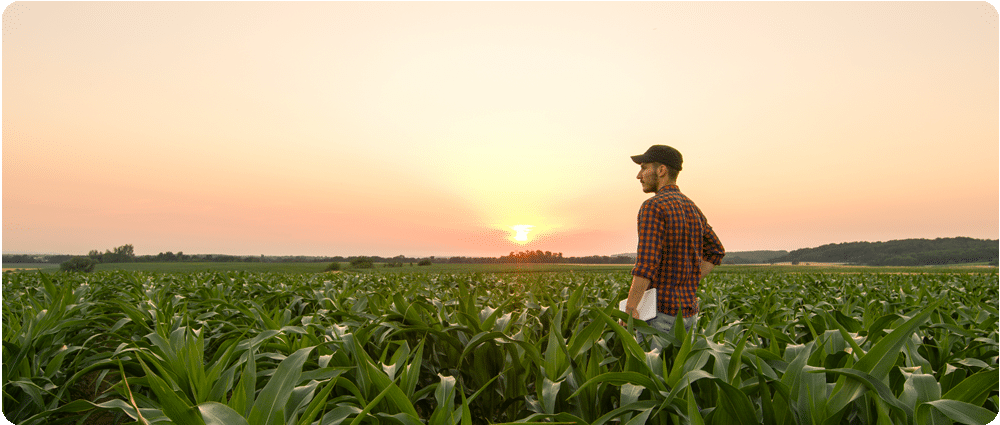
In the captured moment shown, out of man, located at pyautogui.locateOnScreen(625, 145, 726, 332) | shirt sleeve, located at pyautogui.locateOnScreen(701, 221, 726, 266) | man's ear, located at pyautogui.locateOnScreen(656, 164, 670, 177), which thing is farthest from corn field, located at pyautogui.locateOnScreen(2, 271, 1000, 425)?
man's ear, located at pyautogui.locateOnScreen(656, 164, 670, 177)

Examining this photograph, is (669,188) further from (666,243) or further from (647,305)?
(647,305)

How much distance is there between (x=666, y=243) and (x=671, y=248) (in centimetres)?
5

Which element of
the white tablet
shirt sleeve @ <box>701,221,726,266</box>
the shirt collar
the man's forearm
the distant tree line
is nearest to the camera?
the man's forearm

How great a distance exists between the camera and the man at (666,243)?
3.25 metres

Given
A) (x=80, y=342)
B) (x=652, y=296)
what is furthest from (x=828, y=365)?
(x=80, y=342)

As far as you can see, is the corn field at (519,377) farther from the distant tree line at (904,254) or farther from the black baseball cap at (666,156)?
the distant tree line at (904,254)

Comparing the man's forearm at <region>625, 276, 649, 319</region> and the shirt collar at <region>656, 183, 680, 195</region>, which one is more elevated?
the shirt collar at <region>656, 183, 680, 195</region>

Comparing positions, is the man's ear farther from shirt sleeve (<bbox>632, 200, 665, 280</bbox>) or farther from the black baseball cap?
shirt sleeve (<bbox>632, 200, 665, 280</bbox>)

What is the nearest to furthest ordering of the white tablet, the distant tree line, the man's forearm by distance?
the man's forearm, the white tablet, the distant tree line

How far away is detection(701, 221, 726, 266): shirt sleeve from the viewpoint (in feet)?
12.9

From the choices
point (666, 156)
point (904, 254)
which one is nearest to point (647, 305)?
point (666, 156)

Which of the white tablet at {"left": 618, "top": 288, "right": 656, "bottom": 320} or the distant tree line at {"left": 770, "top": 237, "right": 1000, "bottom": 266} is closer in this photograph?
the white tablet at {"left": 618, "top": 288, "right": 656, "bottom": 320}

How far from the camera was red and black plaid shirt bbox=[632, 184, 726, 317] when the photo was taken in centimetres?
325

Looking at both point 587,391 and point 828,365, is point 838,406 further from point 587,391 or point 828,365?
point 587,391
